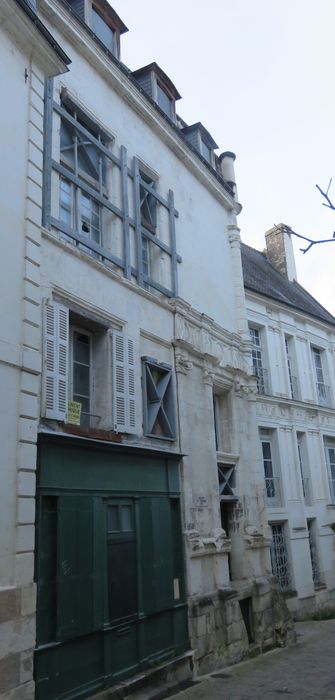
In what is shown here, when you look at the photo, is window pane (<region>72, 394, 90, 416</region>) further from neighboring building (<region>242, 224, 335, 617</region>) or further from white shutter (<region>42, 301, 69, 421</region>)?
neighboring building (<region>242, 224, 335, 617</region>)

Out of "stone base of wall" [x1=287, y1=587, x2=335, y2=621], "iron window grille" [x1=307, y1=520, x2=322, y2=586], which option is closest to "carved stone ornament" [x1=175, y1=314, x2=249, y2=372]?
"iron window grille" [x1=307, y1=520, x2=322, y2=586]

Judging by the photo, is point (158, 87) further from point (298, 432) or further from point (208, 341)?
point (298, 432)

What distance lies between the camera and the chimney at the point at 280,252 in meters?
21.5

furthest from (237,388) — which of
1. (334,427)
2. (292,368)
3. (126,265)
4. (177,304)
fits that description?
(334,427)

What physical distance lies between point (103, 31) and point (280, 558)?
499 inches

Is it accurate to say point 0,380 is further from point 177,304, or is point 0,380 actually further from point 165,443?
point 177,304

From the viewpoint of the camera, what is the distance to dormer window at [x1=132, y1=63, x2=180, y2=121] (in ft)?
40.4

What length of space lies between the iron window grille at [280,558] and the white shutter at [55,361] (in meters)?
9.40

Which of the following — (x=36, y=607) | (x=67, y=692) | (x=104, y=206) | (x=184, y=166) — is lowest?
(x=67, y=692)

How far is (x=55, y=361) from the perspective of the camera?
292 inches

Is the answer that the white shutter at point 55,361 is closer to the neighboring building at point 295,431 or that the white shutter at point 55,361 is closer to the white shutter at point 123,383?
the white shutter at point 123,383

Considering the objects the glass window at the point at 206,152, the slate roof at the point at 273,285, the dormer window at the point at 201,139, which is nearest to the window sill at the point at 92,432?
the dormer window at the point at 201,139

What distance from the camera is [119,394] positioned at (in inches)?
337

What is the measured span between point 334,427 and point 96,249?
479 inches
